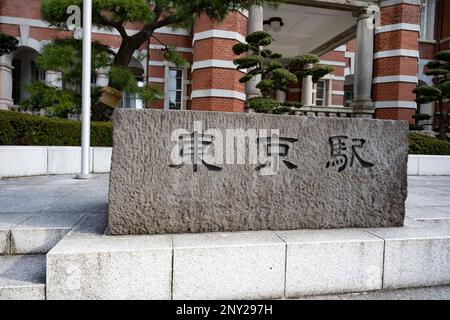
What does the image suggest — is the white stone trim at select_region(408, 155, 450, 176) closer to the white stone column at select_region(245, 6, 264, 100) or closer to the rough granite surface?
the white stone column at select_region(245, 6, 264, 100)

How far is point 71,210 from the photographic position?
3498 mm

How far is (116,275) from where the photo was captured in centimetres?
229

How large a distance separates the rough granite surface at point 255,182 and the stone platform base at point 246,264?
16 cm

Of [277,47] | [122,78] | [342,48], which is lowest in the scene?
[122,78]

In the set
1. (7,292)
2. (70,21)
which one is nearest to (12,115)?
(70,21)

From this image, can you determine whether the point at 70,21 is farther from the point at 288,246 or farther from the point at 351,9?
the point at 351,9

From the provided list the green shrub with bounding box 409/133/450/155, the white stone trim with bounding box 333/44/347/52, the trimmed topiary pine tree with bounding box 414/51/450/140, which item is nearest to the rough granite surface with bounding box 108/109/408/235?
the green shrub with bounding box 409/133/450/155

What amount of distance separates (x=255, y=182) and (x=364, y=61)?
10.8 metres

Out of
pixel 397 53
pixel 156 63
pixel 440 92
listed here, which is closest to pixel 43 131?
pixel 156 63

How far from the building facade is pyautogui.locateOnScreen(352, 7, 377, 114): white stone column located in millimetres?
34

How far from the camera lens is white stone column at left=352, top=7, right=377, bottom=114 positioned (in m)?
11.3

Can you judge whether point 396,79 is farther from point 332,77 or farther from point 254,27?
point 254,27

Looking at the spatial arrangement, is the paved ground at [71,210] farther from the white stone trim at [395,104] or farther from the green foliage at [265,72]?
the white stone trim at [395,104]
